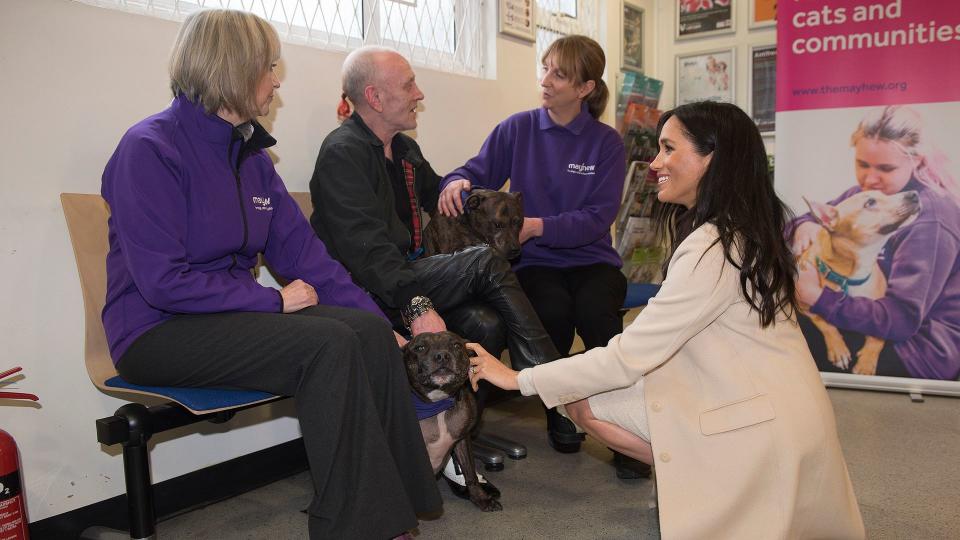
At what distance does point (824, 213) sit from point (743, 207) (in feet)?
8.96

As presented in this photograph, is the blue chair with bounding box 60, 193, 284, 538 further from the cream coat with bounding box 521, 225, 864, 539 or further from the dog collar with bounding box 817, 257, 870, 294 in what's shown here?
the dog collar with bounding box 817, 257, 870, 294

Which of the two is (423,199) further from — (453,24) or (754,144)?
(754,144)

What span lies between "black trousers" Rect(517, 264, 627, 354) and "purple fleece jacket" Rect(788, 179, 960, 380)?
165cm

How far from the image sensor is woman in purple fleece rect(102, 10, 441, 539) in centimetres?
189

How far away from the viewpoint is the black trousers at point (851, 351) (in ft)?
13.7

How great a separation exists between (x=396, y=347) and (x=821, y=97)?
10.2 feet

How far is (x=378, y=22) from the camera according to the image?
3627mm

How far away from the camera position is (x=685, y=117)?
1880mm

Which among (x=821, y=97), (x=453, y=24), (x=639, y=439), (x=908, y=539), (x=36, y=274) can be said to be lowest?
(x=908, y=539)

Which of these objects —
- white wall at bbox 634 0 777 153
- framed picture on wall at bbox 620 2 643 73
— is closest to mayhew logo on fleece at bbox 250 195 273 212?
framed picture on wall at bbox 620 2 643 73

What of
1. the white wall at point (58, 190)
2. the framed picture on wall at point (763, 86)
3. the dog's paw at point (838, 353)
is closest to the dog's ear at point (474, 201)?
the white wall at point (58, 190)

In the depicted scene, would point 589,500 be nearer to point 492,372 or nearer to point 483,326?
point 483,326

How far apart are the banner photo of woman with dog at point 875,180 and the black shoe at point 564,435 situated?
1604mm

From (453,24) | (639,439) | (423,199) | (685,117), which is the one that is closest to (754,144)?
(685,117)
